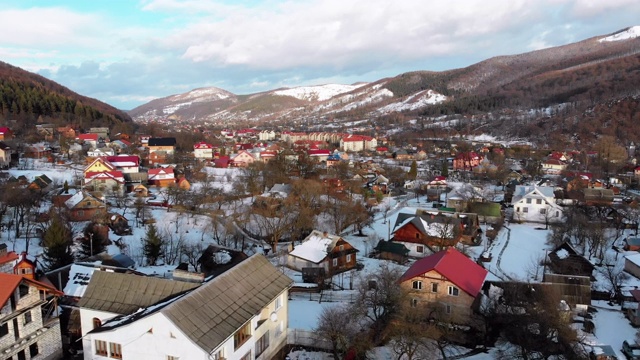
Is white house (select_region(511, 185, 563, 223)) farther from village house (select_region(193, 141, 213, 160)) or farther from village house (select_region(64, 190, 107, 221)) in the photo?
village house (select_region(193, 141, 213, 160))

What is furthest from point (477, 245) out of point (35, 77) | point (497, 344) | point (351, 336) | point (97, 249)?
point (35, 77)

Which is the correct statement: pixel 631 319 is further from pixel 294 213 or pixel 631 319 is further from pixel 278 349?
pixel 294 213

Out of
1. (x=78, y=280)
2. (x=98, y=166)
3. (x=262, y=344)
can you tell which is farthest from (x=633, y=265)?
(x=98, y=166)

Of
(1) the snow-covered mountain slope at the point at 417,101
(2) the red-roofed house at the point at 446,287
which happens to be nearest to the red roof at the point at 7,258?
(2) the red-roofed house at the point at 446,287

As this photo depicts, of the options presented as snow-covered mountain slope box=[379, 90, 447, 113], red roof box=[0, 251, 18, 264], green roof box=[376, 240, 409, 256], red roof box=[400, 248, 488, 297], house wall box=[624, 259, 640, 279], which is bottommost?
house wall box=[624, 259, 640, 279]

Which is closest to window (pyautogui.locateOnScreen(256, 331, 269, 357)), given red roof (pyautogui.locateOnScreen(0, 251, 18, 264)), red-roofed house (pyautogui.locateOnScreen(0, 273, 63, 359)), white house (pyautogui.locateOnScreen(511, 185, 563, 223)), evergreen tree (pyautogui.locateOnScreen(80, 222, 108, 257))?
red-roofed house (pyautogui.locateOnScreen(0, 273, 63, 359))

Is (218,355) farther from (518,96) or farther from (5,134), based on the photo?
(518,96)
